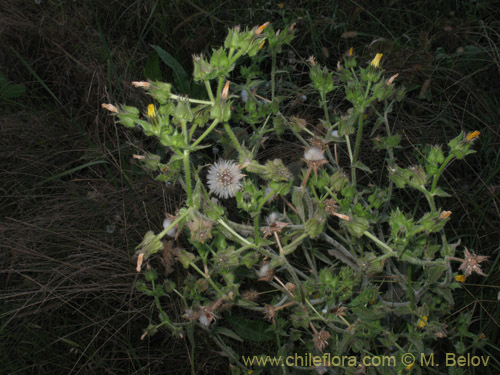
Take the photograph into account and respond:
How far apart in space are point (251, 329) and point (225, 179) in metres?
0.63

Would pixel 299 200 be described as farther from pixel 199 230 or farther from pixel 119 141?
pixel 119 141

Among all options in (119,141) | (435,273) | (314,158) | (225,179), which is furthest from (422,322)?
(119,141)

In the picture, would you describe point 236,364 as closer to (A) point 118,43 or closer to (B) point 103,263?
(B) point 103,263

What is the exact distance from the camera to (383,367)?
1418 millimetres

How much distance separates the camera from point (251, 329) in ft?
5.50

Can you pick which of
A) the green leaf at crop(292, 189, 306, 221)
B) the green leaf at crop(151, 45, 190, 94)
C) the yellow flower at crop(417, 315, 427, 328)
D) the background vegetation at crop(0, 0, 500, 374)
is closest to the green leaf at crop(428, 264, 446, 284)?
the yellow flower at crop(417, 315, 427, 328)

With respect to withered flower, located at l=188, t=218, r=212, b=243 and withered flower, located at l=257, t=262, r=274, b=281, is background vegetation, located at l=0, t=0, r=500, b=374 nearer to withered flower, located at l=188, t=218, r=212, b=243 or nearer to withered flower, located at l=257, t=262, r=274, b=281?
withered flower, located at l=257, t=262, r=274, b=281

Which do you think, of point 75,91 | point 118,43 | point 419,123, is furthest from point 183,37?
point 419,123

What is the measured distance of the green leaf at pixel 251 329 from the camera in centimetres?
167

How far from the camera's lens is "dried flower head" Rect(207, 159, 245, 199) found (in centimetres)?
126

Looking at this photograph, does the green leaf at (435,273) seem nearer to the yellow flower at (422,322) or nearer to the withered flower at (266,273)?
the yellow flower at (422,322)

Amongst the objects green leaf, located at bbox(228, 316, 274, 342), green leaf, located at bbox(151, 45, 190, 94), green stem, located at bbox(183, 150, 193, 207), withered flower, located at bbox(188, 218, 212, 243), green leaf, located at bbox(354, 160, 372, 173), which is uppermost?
green stem, located at bbox(183, 150, 193, 207)

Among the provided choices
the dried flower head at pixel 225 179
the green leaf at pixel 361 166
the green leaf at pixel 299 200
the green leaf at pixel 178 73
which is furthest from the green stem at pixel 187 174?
the green leaf at pixel 178 73

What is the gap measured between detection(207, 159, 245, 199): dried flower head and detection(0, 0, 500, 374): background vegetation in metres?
0.55
